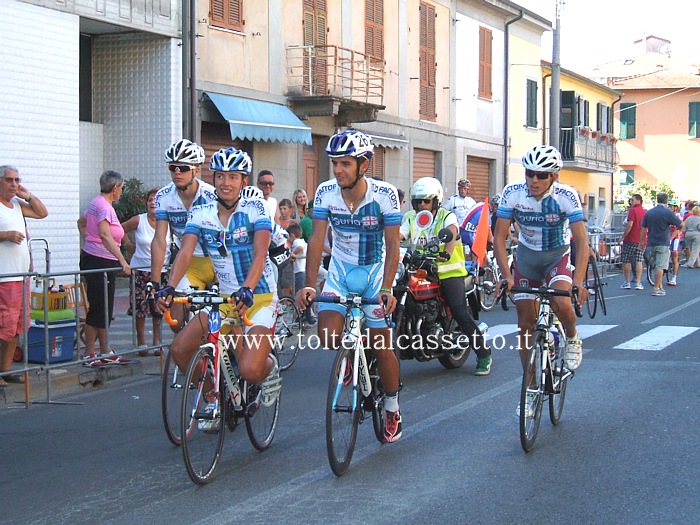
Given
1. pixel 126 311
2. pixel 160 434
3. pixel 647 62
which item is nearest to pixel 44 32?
pixel 126 311

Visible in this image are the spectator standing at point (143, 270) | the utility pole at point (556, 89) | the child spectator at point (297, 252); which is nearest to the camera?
the spectator standing at point (143, 270)

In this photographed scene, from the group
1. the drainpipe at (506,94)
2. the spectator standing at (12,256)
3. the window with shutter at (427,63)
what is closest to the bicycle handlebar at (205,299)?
the spectator standing at (12,256)

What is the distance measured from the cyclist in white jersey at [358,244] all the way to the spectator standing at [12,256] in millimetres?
3407

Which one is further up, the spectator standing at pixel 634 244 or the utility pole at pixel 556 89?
the utility pole at pixel 556 89

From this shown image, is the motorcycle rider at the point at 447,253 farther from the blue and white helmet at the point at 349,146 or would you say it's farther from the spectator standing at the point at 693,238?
the spectator standing at the point at 693,238

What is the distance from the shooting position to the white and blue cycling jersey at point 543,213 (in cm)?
735

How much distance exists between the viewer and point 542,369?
682cm

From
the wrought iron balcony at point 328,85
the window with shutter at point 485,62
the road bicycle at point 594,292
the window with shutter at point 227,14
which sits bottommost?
the road bicycle at point 594,292

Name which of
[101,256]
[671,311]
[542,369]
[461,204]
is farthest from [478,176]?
[542,369]

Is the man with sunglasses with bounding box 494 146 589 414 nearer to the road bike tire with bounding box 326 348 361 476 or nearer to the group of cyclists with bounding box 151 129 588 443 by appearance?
the group of cyclists with bounding box 151 129 588 443

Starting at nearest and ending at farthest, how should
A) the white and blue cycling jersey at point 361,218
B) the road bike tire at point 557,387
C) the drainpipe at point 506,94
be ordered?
the white and blue cycling jersey at point 361,218
the road bike tire at point 557,387
the drainpipe at point 506,94

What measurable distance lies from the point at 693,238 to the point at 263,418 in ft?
79.7

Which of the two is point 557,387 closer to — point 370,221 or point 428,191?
point 370,221

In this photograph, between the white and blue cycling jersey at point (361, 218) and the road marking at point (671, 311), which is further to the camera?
the road marking at point (671, 311)
